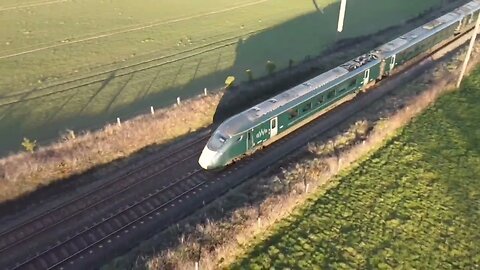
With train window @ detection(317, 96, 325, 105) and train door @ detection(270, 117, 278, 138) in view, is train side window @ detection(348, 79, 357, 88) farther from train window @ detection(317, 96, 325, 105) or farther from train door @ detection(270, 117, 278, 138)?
train door @ detection(270, 117, 278, 138)

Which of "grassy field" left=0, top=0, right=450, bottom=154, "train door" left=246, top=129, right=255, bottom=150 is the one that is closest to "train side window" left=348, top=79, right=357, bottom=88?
"train door" left=246, top=129, right=255, bottom=150

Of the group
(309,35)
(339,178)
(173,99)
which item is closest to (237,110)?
(173,99)

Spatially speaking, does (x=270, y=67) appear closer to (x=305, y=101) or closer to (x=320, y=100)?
(x=320, y=100)

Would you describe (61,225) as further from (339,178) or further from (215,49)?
(215,49)

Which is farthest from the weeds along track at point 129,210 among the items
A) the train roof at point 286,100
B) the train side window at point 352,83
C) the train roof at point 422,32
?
the train roof at point 422,32

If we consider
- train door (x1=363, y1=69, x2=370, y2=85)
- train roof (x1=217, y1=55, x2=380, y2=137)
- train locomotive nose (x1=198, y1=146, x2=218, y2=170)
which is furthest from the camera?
train door (x1=363, y1=69, x2=370, y2=85)

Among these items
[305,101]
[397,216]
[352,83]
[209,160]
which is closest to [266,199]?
[209,160]
